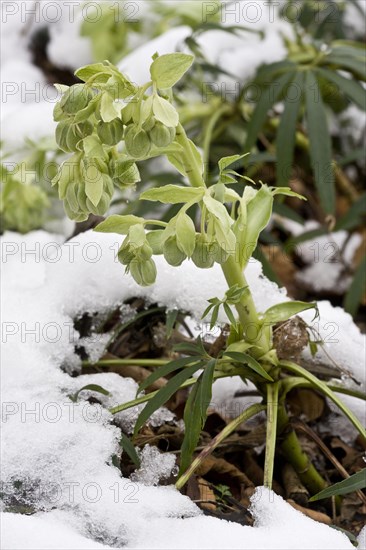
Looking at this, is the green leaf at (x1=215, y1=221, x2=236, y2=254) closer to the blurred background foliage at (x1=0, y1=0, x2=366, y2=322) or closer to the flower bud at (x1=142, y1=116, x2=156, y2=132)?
the flower bud at (x1=142, y1=116, x2=156, y2=132)

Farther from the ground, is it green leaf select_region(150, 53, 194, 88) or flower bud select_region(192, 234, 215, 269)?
green leaf select_region(150, 53, 194, 88)

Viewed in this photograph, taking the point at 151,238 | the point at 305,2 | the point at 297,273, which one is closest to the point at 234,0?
the point at 305,2

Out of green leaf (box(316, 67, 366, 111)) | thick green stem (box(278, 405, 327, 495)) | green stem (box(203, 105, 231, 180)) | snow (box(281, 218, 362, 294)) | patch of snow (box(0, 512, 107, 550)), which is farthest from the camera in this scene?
snow (box(281, 218, 362, 294))

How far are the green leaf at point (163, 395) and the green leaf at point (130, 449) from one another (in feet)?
0.08

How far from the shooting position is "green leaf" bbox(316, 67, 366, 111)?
3.92 feet

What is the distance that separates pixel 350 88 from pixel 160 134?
2.08 ft

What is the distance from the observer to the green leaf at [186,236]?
70 centimetres

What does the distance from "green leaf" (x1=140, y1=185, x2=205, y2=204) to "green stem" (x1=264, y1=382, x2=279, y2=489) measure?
0.24 m

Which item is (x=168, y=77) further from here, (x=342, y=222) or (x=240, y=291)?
(x=342, y=222)

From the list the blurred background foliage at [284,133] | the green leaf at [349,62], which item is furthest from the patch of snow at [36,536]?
the green leaf at [349,62]

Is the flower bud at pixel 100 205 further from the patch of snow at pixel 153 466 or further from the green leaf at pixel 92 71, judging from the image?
the patch of snow at pixel 153 466

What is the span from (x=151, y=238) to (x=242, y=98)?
759 millimetres

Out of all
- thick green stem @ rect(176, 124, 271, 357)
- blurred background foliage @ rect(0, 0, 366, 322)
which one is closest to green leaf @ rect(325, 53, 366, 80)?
blurred background foliage @ rect(0, 0, 366, 322)

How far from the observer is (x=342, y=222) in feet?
4.25
